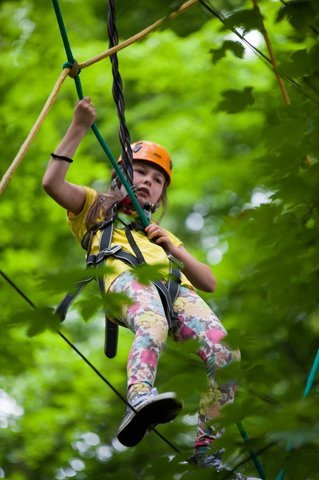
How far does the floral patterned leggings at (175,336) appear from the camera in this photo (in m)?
2.99

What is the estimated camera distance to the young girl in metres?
2.87

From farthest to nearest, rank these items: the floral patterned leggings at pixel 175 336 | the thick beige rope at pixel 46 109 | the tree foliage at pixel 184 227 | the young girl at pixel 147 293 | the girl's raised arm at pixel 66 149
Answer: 1. the girl's raised arm at pixel 66 149
2. the floral patterned leggings at pixel 175 336
3. the young girl at pixel 147 293
4. the thick beige rope at pixel 46 109
5. the tree foliage at pixel 184 227

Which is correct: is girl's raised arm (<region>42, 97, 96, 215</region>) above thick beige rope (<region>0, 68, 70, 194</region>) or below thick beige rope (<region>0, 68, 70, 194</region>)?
above

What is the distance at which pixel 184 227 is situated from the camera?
9.70m

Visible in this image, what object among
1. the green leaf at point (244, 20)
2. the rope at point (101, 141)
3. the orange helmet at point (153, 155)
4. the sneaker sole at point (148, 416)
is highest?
the orange helmet at point (153, 155)

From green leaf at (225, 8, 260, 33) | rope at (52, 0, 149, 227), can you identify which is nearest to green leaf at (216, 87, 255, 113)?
green leaf at (225, 8, 260, 33)

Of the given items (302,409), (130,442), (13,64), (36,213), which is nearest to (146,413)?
(130,442)

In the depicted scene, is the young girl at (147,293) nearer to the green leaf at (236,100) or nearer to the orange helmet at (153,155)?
the orange helmet at (153,155)

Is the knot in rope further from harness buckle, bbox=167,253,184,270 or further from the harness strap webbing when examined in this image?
harness buckle, bbox=167,253,184,270

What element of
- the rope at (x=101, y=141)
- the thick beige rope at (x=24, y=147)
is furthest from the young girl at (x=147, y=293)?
the thick beige rope at (x=24, y=147)

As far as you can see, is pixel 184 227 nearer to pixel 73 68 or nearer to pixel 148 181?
pixel 148 181

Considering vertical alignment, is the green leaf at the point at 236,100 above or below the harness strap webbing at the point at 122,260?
above

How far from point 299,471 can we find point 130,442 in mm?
783

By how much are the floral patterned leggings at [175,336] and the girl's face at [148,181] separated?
1.54 ft
